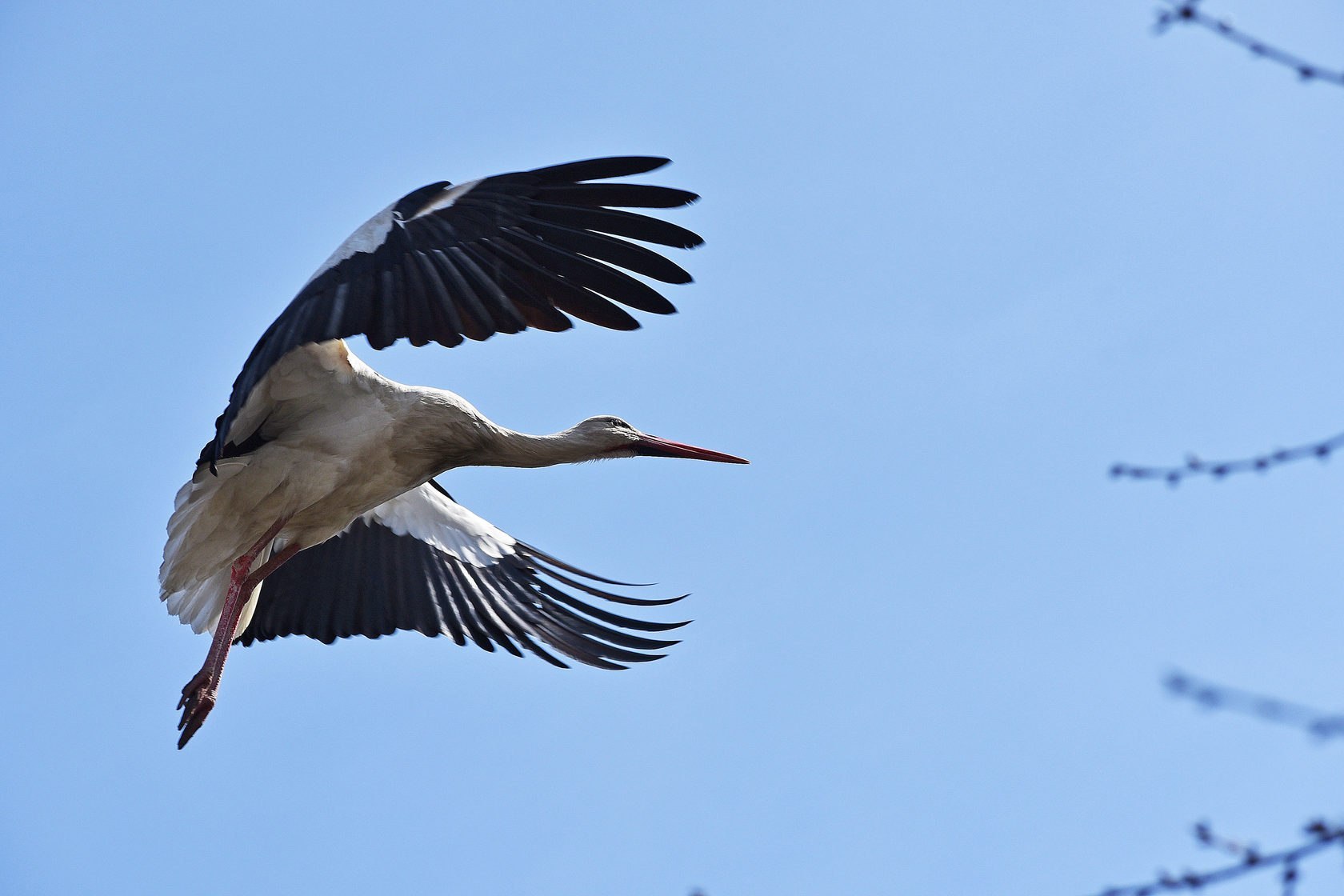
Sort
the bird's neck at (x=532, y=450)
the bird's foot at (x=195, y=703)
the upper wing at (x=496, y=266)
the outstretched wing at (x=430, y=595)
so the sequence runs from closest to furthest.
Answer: the upper wing at (x=496, y=266)
the bird's foot at (x=195, y=703)
the bird's neck at (x=532, y=450)
the outstretched wing at (x=430, y=595)

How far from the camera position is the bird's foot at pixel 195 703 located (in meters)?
6.60

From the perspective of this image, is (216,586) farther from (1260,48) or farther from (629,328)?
(1260,48)

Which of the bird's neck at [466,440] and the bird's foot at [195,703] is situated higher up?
the bird's neck at [466,440]

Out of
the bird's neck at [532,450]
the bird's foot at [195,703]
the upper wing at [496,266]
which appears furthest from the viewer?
the bird's neck at [532,450]

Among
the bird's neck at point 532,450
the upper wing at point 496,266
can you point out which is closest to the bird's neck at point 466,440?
the bird's neck at point 532,450

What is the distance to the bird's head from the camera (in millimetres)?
7383

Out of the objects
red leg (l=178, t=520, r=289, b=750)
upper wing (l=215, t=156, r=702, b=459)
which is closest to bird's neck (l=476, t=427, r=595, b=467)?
red leg (l=178, t=520, r=289, b=750)

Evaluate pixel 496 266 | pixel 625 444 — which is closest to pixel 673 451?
pixel 625 444

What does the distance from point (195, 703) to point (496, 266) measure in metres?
2.69

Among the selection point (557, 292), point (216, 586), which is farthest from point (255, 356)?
point (216, 586)

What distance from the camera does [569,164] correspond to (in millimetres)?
5602

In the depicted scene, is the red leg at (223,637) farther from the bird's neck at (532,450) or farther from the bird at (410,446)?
the bird's neck at (532,450)

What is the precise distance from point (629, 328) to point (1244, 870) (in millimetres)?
3836

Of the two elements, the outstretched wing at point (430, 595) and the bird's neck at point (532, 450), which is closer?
the bird's neck at point (532, 450)
